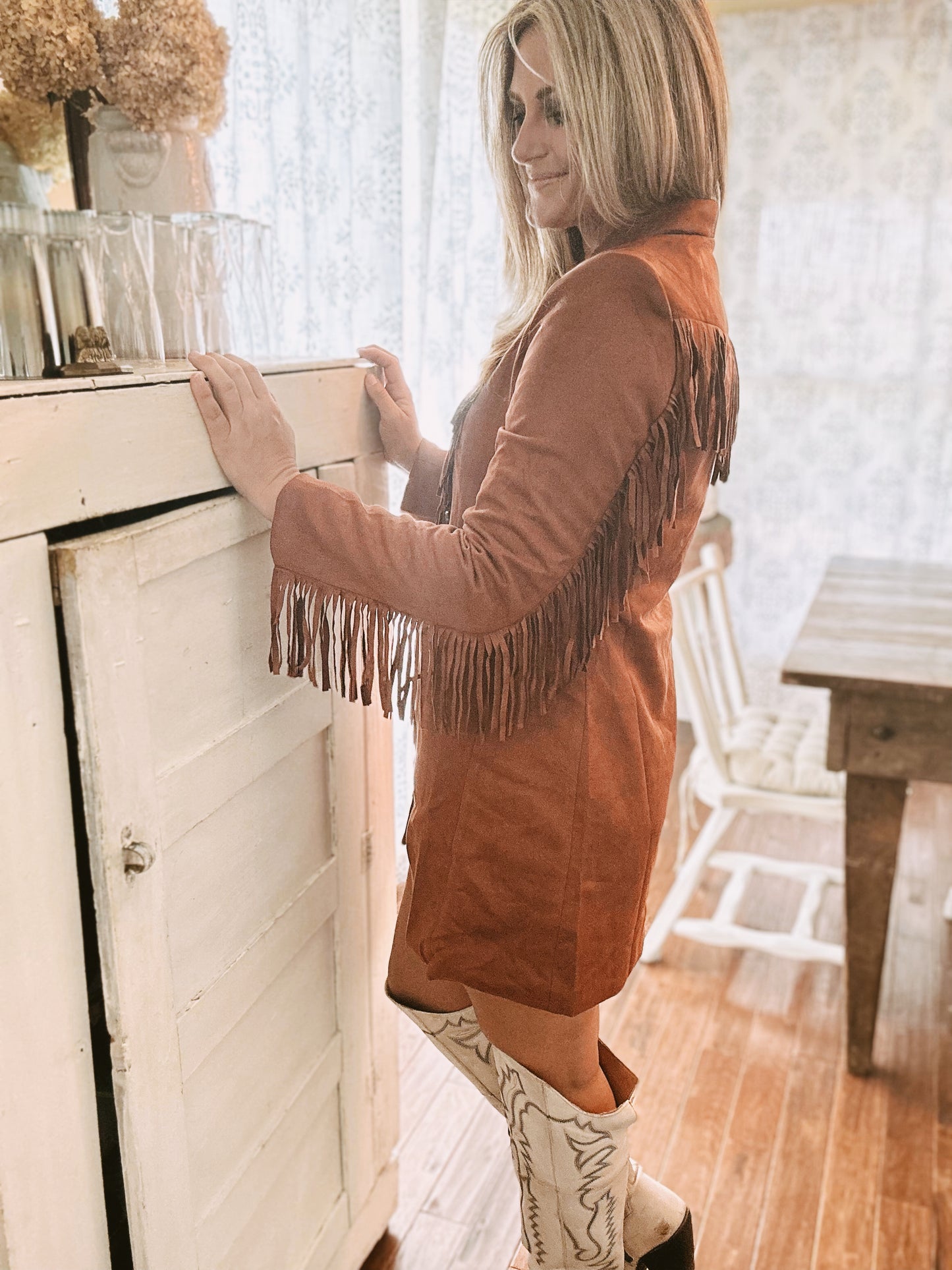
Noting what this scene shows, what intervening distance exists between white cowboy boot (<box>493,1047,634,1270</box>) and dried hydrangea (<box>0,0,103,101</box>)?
1.11m

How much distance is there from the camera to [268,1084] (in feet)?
Answer: 4.03

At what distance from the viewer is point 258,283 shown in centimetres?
124

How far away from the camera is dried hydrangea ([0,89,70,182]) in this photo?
3.68 ft

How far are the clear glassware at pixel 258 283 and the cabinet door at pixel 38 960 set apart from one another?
52 centimetres

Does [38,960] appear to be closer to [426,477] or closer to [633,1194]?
[426,477]

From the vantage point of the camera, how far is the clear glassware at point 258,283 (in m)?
1.22

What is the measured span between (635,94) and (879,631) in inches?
57.0

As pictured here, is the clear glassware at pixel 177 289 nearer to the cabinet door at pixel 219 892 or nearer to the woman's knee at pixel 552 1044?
the cabinet door at pixel 219 892

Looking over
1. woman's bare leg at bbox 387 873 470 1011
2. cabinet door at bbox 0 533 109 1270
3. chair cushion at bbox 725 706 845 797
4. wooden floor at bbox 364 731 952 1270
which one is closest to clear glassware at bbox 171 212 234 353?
cabinet door at bbox 0 533 109 1270

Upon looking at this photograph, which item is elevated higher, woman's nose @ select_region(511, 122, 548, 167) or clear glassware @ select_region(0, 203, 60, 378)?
woman's nose @ select_region(511, 122, 548, 167)

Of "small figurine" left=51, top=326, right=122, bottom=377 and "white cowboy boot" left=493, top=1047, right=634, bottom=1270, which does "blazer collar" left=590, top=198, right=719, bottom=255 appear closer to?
"small figurine" left=51, top=326, right=122, bottom=377

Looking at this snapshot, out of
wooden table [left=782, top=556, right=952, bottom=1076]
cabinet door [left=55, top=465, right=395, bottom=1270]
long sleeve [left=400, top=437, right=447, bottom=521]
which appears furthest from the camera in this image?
wooden table [left=782, top=556, right=952, bottom=1076]

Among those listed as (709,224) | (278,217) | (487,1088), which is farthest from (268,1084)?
(278,217)

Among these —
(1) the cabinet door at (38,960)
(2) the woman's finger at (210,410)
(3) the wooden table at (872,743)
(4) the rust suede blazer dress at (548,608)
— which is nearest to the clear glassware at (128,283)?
(2) the woman's finger at (210,410)
